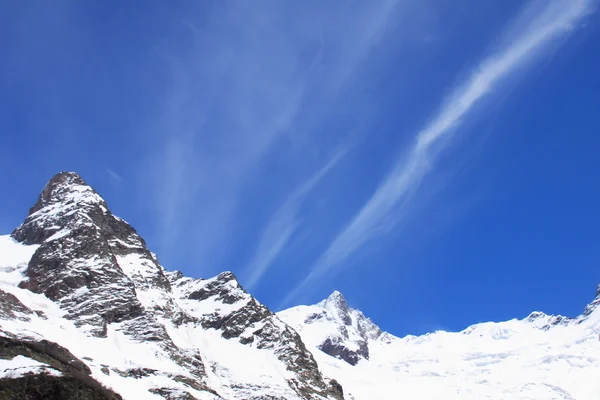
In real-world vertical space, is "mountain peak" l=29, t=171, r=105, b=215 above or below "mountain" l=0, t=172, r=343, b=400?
above

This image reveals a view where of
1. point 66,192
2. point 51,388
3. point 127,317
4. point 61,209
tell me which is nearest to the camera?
point 51,388

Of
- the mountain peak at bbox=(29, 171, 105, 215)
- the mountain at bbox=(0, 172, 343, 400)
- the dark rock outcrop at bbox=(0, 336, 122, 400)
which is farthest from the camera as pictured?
the mountain peak at bbox=(29, 171, 105, 215)

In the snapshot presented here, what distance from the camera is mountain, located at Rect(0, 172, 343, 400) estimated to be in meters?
98.0

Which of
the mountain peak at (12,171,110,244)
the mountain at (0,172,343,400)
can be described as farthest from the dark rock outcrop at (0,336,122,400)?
the mountain peak at (12,171,110,244)

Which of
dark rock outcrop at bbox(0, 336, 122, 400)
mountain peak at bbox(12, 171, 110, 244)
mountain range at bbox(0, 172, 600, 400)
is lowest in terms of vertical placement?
→ dark rock outcrop at bbox(0, 336, 122, 400)

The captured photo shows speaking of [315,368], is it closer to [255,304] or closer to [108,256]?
[255,304]

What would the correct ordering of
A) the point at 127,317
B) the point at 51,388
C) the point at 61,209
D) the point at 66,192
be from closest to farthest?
the point at 51,388 < the point at 127,317 < the point at 61,209 < the point at 66,192

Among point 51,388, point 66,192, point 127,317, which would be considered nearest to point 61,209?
point 66,192

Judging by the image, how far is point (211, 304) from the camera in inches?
7121

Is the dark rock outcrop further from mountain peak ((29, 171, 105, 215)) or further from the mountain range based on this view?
mountain peak ((29, 171, 105, 215))

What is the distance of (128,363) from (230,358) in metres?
45.3

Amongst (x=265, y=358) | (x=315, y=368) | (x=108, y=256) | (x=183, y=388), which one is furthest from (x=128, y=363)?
(x=315, y=368)

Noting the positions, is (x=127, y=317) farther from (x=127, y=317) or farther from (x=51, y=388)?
(x=51, y=388)

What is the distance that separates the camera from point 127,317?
398ft
